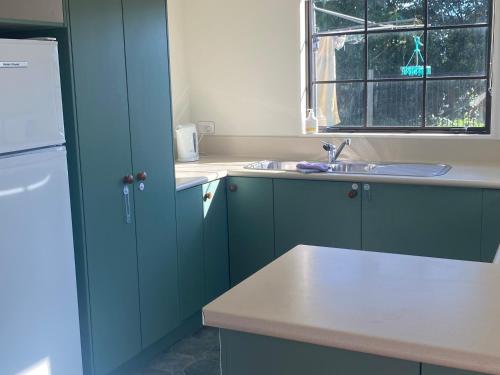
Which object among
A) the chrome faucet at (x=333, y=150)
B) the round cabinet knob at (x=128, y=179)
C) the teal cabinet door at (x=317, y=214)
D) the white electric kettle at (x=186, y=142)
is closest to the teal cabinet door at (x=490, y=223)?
the teal cabinet door at (x=317, y=214)

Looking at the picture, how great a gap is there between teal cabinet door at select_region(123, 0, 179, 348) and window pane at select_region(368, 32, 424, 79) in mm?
1404

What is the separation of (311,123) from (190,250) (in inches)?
47.6

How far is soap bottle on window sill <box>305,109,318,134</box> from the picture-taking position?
3998 mm

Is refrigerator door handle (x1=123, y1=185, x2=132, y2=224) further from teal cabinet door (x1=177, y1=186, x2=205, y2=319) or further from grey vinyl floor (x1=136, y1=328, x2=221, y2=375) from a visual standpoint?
grey vinyl floor (x1=136, y1=328, x2=221, y2=375)

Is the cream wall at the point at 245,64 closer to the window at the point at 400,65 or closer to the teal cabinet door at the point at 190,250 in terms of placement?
the window at the point at 400,65

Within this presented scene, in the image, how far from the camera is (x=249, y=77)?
413 centimetres

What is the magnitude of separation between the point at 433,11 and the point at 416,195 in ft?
3.90

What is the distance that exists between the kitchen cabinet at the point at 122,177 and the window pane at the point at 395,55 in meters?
1.40

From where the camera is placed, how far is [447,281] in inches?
59.1

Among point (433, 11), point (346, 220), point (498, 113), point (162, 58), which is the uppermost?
point (433, 11)

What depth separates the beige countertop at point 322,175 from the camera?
119 inches

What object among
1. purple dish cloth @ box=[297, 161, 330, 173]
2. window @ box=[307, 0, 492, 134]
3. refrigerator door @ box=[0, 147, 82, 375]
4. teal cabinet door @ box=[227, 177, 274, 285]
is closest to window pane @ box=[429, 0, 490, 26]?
window @ box=[307, 0, 492, 134]

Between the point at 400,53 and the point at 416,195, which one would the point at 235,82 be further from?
the point at 416,195

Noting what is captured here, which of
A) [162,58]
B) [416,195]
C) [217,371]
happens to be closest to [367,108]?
[416,195]
